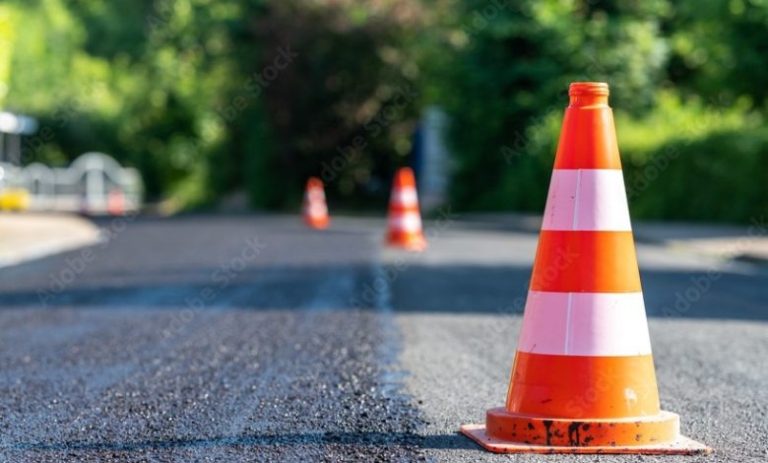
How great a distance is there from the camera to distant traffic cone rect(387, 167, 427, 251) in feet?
65.1

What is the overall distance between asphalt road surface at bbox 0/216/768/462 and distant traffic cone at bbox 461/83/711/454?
0.42 ft

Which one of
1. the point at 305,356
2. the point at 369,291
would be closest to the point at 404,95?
the point at 369,291

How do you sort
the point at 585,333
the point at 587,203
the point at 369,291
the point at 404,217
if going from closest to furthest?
the point at 585,333 < the point at 587,203 < the point at 369,291 < the point at 404,217

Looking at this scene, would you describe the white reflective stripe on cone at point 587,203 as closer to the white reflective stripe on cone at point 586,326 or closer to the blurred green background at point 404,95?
the white reflective stripe on cone at point 586,326

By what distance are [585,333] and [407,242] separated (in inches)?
584

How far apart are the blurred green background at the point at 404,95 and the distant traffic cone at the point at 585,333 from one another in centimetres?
1669

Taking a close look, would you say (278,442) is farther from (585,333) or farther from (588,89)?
(588,89)

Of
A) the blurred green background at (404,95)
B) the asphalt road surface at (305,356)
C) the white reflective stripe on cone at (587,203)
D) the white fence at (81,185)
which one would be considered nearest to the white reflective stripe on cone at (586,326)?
the white reflective stripe on cone at (587,203)

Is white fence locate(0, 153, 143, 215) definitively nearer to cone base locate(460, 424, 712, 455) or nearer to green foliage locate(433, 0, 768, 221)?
green foliage locate(433, 0, 768, 221)

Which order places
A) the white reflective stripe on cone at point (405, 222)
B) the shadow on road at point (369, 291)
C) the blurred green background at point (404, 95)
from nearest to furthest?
the shadow on road at point (369, 291), the white reflective stripe on cone at point (405, 222), the blurred green background at point (404, 95)

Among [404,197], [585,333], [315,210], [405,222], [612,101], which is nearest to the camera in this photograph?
[585,333]

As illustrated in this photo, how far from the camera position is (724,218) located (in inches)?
1087

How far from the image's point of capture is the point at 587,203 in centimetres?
585

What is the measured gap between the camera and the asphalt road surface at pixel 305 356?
575 cm
